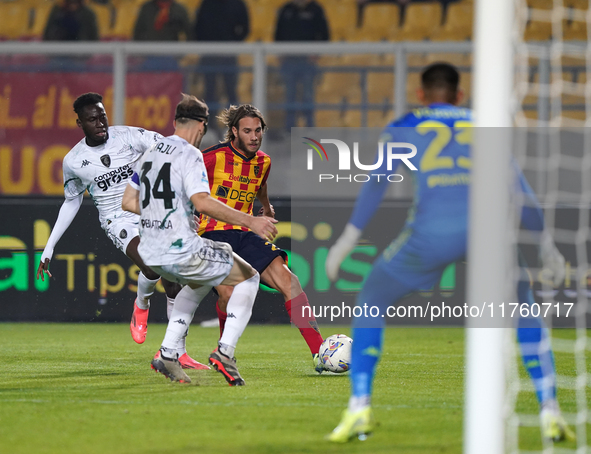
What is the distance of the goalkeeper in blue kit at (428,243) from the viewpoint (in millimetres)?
4176

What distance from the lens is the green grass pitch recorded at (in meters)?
4.21

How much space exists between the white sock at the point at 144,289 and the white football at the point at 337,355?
1.66 metres

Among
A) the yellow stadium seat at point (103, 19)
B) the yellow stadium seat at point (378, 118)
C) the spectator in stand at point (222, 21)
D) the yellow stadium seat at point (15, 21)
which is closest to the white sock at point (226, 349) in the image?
the yellow stadium seat at point (378, 118)

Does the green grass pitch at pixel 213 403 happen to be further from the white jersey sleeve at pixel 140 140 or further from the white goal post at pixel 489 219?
the white jersey sleeve at pixel 140 140

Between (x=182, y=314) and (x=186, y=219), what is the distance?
2.81ft

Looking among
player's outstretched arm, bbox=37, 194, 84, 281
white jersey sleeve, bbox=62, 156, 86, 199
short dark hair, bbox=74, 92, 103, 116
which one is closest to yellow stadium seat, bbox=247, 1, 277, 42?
short dark hair, bbox=74, 92, 103, 116

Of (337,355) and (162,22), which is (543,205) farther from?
(162,22)

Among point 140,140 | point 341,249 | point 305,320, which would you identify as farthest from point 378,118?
point 341,249

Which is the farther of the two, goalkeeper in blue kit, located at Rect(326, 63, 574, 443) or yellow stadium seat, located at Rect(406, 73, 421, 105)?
yellow stadium seat, located at Rect(406, 73, 421, 105)

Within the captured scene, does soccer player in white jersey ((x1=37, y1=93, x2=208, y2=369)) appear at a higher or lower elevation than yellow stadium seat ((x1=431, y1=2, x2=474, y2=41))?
lower

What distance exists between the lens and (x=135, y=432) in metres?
4.44

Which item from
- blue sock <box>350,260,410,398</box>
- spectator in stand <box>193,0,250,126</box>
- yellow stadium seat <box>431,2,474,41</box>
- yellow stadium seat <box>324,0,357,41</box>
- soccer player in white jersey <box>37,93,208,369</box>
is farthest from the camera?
yellow stadium seat <box>324,0,357,41</box>

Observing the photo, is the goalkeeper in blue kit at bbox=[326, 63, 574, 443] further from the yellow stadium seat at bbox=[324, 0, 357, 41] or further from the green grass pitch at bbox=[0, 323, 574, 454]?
the yellow stadium seat at bbox=[324, 0, 357, 41]

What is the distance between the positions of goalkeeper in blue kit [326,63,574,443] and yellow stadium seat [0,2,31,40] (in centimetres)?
1046
